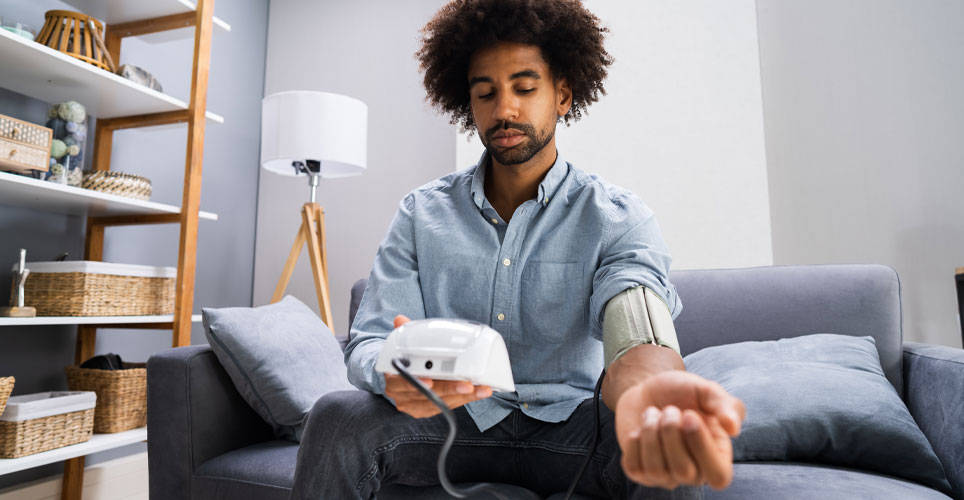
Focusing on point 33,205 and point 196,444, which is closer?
point 196,444

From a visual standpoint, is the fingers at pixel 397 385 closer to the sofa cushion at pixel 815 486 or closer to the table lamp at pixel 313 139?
the sofa cushion at pixel 815 486

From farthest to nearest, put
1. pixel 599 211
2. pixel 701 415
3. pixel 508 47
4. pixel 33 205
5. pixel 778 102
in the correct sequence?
1. pixel 778 102
2. pixel 33 205
3. pixel 508 47
4. pixel 599 211
5. pixel 701 415

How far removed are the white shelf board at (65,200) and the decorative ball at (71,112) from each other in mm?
224

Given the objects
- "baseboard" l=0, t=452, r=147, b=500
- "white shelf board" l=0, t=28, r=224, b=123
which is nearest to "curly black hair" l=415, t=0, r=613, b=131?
"white shelf board" l=0, t=28, r=224, b=123

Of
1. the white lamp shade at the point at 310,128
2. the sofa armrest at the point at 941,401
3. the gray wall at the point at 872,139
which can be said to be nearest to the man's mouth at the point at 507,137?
the sofa armrest at the point at 941,401

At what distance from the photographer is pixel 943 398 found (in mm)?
1146

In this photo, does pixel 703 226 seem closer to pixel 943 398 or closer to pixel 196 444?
pixel 943 398

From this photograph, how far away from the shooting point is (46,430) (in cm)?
156

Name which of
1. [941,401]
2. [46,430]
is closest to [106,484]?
[46,430]

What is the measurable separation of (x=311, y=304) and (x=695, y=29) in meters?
2.13

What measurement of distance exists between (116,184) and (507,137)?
139 centimetres

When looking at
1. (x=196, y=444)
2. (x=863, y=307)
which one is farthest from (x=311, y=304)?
(x=863, y=307)

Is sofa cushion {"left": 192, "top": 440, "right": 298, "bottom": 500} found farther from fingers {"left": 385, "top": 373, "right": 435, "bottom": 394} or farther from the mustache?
the mustache

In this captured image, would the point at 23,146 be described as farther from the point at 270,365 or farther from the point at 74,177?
the point at 270,365
